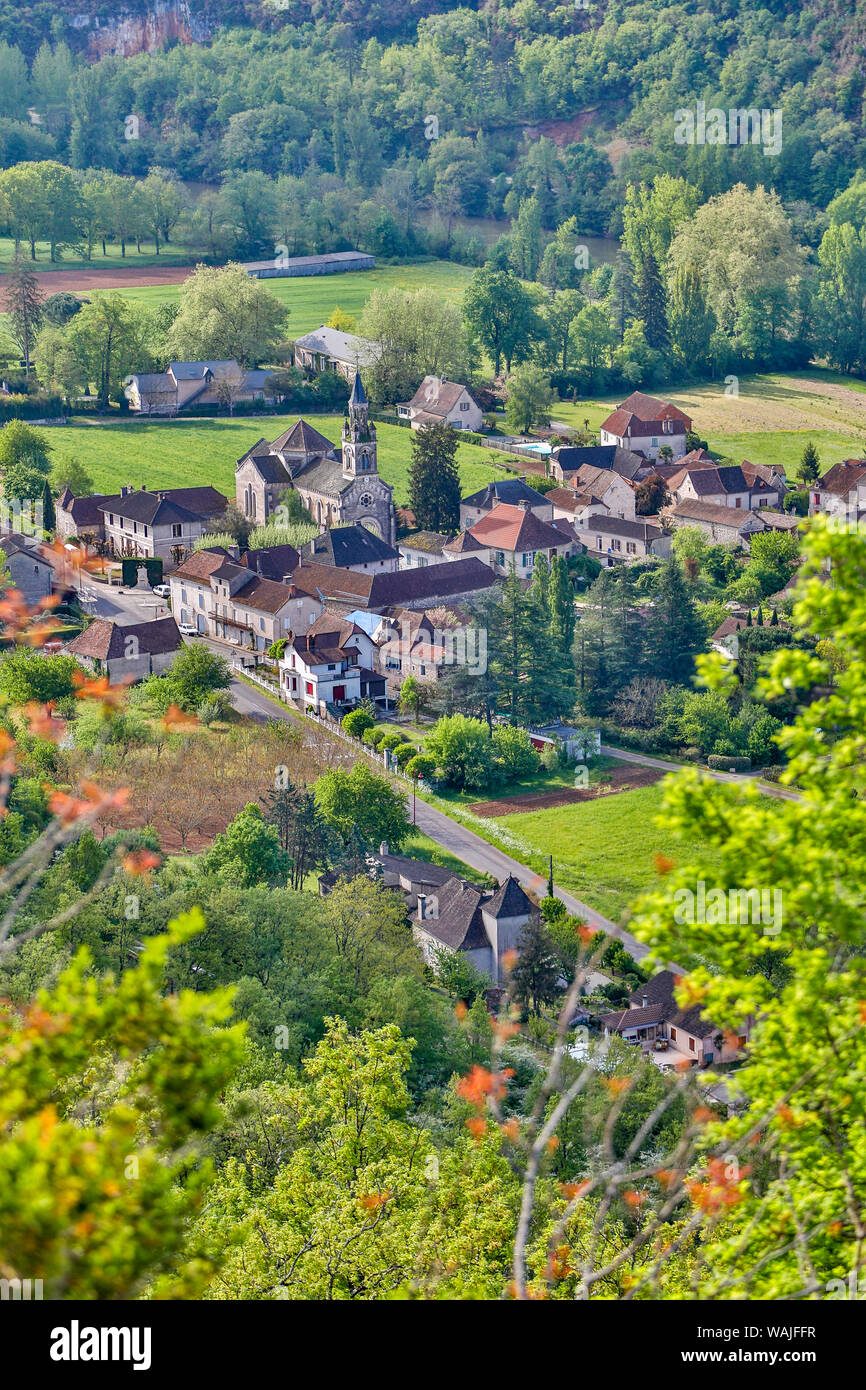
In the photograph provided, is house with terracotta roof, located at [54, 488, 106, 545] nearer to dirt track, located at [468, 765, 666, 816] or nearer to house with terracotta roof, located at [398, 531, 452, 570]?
house with terracotta roof, located at [398, 531, 452, 570]

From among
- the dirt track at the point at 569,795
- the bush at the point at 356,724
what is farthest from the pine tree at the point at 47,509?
the dirt track at the point at 569,795

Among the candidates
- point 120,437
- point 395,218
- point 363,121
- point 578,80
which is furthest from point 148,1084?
point 578,80

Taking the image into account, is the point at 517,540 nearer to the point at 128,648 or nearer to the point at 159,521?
the point at 159,521

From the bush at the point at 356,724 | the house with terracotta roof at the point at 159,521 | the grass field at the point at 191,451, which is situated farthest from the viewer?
the grass field at the point at 191,451

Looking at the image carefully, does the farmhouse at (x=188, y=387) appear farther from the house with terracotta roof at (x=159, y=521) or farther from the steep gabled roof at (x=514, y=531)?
the steep gabled roof at (x=514, y=531)

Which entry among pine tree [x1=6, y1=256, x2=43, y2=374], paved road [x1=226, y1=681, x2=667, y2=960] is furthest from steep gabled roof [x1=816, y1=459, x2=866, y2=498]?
pine tree [x1=6, y1=256, x2=43, y2=374]
